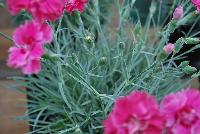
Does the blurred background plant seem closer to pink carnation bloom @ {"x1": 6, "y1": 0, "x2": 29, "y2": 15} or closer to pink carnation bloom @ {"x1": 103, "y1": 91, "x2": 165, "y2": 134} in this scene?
pink carnation bloom @ {"x1": 6, "y1": 0, "x2": 29, "y2": 15}

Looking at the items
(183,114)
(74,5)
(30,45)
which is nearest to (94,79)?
(74,5)

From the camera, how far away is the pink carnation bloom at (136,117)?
0.67 meters

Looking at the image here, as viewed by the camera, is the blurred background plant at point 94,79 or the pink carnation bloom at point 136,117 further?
the blurred background plant at point 94,79

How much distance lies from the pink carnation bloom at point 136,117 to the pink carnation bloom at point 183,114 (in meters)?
0.04

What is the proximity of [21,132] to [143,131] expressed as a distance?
95 centimetres

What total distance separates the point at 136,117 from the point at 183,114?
9 centimetres

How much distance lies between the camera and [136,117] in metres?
0.67

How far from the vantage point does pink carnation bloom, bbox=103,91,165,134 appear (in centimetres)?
67

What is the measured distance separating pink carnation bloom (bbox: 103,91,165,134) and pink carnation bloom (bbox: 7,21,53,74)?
0.70 feet

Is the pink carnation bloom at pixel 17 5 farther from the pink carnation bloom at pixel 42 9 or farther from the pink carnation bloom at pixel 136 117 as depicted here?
the pink carnation bloom at pixel 136 117

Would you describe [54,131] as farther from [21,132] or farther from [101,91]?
[21,132]

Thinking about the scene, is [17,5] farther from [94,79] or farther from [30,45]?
[94,79]

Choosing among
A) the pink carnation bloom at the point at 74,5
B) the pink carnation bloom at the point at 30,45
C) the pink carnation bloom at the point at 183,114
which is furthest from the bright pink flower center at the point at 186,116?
the pink carnation bloom at the point at 74,5

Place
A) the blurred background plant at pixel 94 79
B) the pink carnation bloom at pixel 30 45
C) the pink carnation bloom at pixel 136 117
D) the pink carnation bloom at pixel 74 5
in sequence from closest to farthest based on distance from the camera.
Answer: the pink carnation bloom at pixel 136 117 < the pink carnation bloom at pixel 30 45 < the pink carnation bloom at pixel 74 5 < the blurred background plant at pixel 94 79
